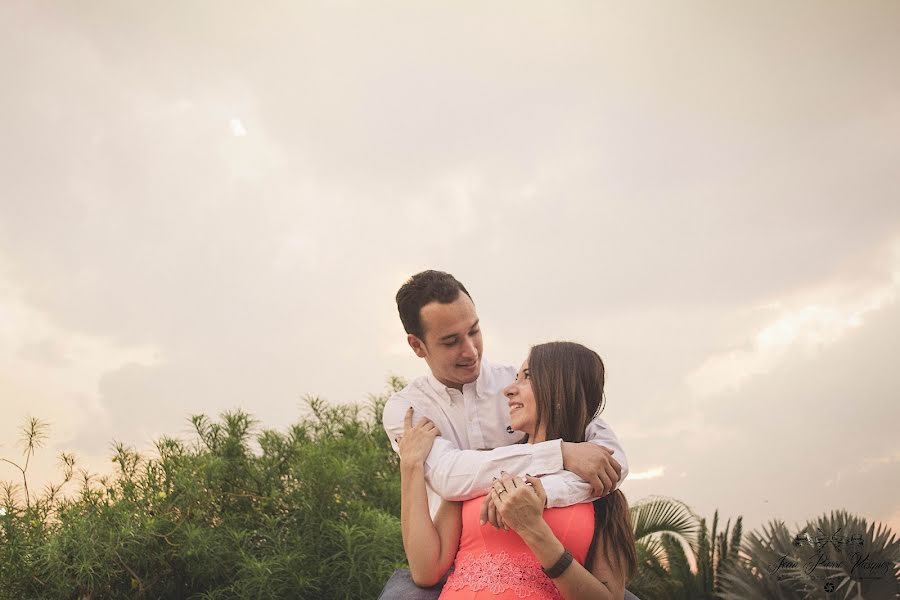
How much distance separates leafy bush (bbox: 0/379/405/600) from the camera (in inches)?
220

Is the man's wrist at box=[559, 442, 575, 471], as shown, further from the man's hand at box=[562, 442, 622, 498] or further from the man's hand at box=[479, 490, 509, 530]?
the man's hand at box=[479, 490, 509, 530]

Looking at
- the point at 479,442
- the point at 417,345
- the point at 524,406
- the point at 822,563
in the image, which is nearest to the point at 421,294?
the point at 417,345

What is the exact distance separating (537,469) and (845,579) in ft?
16.3

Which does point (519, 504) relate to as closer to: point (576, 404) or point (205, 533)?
point (576, 404)

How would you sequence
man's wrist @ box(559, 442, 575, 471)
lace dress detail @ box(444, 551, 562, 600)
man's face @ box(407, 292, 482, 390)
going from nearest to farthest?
lace dress detail @ box(444, 551, 562, 600), man's wrist @ box(559, 442, 575, 471), man's face @ box(407, 292, 482, 390)

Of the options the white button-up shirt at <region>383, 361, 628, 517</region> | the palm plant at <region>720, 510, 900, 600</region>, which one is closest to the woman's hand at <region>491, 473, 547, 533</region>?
the white button-up shirt at <region>383, 361, 628, 517</region>

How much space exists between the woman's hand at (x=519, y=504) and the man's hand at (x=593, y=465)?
209 mm

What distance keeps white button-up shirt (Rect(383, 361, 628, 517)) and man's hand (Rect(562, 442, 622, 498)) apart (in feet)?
0.09

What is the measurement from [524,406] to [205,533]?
12.8 feet

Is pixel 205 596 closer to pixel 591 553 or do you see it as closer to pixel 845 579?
pixel 591 553

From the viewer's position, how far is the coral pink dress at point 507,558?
267cm

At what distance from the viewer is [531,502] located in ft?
8.37

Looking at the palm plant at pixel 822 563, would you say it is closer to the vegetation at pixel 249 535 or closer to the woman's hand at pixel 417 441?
the vegetation at pixel 249 535

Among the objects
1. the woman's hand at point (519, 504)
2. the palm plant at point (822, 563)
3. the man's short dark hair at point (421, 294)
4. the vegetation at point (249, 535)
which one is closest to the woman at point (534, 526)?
the woman's hand at point (519, 504)
